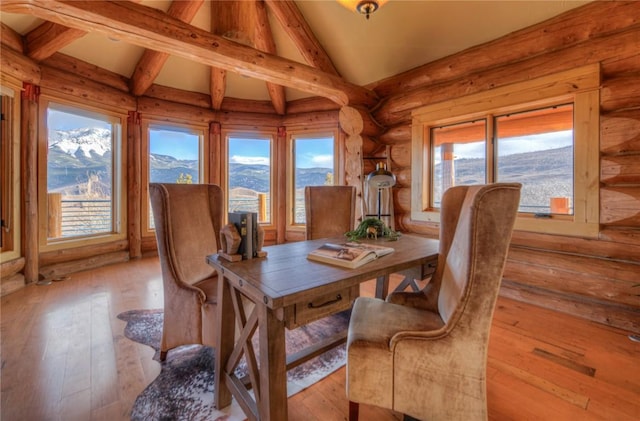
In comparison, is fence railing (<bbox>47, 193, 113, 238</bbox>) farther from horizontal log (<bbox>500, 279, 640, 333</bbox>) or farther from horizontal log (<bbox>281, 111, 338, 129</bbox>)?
horizontal log (<bbox>500, 279, 640, 333</bbox>)

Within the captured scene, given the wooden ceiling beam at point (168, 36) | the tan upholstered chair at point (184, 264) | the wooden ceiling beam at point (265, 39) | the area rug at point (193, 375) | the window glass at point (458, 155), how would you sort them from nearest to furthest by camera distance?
the area rug at point (193, 375), the tan upholstered chair at point (184, 264), the wooden ceiling beam at point (168, 36), the window glass at point (458, 155), the wooden ceiling beam at point (265, 39)

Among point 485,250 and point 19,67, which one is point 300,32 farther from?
point 485,250

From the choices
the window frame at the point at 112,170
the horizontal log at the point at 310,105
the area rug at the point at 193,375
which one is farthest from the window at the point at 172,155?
the area rug at the point at 193,375

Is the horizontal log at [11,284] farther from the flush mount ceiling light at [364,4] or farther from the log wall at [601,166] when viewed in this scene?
the log wall at [601,166]

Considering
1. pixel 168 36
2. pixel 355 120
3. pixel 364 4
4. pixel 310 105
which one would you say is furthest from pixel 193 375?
pixel 310 105

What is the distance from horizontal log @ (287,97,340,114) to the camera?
4848 millimetres

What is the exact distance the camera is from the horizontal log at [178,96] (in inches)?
177

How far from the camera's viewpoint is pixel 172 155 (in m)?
4.84

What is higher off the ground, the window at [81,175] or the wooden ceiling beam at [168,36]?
the wooden ceiling beam at [168,36]

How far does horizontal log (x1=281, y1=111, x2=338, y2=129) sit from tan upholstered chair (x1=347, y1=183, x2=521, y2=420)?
4.12 m

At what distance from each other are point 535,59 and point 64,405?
174 inches

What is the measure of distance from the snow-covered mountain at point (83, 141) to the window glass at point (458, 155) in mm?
4855

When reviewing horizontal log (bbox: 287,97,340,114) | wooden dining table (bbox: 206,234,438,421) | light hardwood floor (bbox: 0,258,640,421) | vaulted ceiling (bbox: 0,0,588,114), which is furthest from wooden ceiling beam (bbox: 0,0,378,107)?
light hardwood floor (bbox: 0,258,640,421)

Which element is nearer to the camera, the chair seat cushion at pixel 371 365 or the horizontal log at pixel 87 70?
the chair seat cushion at pixel 371 365
